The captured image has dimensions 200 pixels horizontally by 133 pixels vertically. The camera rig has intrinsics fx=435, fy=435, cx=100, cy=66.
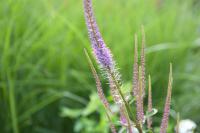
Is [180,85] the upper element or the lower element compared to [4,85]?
upper

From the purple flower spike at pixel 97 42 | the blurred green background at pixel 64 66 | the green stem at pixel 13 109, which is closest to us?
the purple flower spike at pixel 97 42

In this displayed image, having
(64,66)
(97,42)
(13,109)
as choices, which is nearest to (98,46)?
(97,42)

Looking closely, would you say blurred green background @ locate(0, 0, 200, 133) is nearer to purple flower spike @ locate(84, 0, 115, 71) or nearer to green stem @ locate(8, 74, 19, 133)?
green stem @ locate(8, 74, 19, 133)

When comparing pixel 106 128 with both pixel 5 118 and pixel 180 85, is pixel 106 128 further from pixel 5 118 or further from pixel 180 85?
pixel 180 85

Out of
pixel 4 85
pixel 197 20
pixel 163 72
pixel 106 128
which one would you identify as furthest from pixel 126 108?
pixel 197 20

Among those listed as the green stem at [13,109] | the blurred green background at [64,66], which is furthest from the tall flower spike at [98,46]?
the green stem at [13,109]

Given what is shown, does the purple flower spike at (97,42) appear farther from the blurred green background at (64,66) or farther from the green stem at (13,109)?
the green stem at (13,109)
